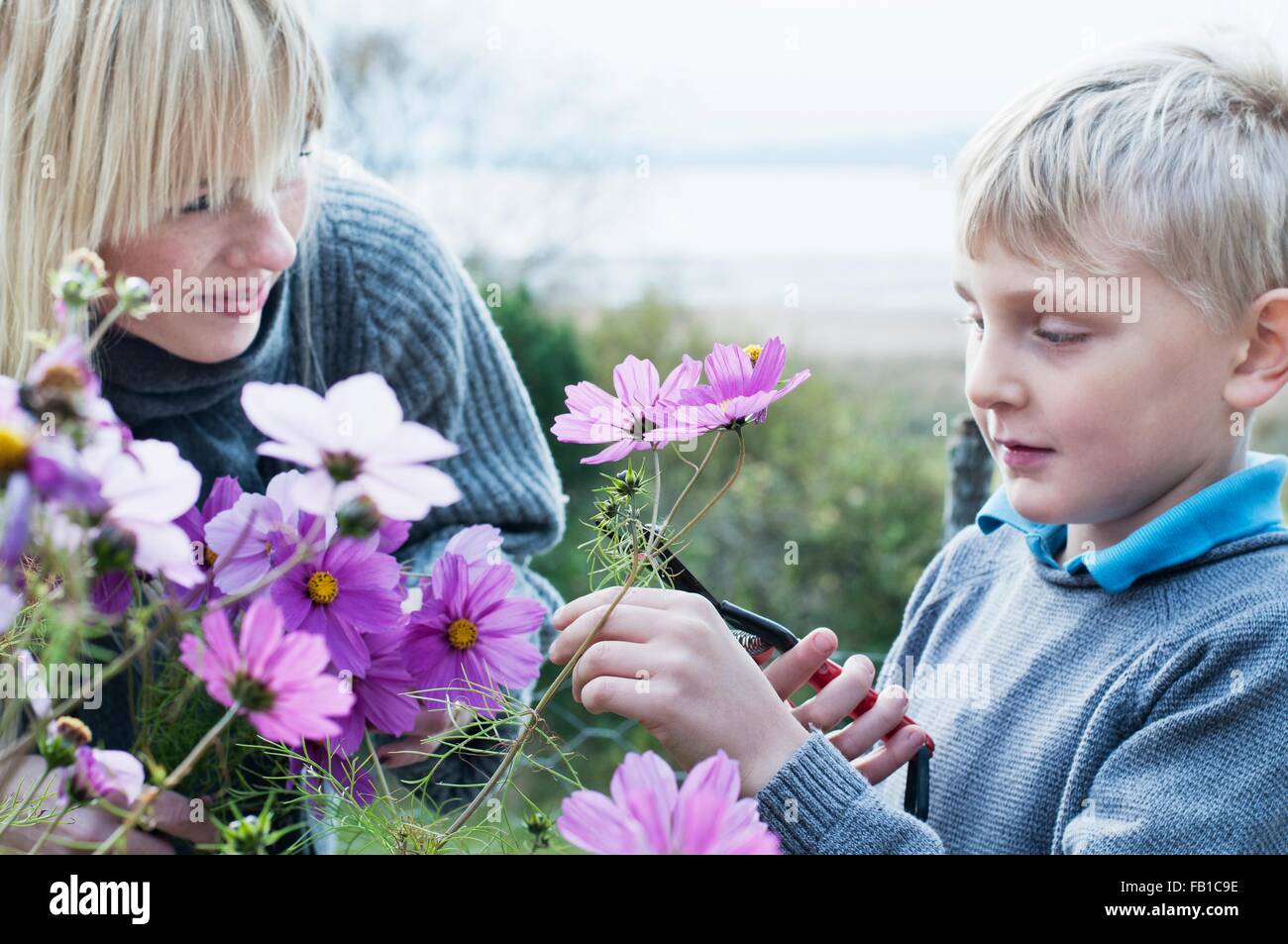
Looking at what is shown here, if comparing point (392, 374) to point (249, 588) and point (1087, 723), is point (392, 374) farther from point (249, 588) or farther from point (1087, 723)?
point (249, 588)

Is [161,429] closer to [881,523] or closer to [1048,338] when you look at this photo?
[1048,338]

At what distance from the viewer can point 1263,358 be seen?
27.4 inches

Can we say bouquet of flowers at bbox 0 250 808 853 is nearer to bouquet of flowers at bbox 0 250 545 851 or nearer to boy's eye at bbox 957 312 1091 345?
bouquet of flowers at bbox 0 250 545 851

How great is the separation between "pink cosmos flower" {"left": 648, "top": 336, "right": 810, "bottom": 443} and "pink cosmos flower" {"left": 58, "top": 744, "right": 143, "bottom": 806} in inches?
8.2

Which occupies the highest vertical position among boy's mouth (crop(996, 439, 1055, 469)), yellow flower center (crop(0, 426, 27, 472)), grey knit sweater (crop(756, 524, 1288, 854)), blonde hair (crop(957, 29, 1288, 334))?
blonde hair (crop(957, 29, 1288, 334))

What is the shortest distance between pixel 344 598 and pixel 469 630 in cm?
5

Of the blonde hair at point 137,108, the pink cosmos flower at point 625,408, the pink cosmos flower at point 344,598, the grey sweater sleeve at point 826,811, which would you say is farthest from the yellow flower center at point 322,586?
the blonde hair at point 137,108

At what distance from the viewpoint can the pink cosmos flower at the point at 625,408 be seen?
44cm

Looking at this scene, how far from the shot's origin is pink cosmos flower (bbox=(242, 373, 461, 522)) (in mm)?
307

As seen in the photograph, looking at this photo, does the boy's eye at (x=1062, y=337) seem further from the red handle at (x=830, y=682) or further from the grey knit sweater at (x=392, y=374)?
the grey knit sweater at (x=392, y=374)

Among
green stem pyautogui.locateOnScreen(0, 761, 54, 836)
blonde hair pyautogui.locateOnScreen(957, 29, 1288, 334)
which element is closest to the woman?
green stem pyautogui.locateOnScreen(0, 761, 54, 836)

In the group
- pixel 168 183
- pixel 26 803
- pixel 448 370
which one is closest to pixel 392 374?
pixel 448 370
